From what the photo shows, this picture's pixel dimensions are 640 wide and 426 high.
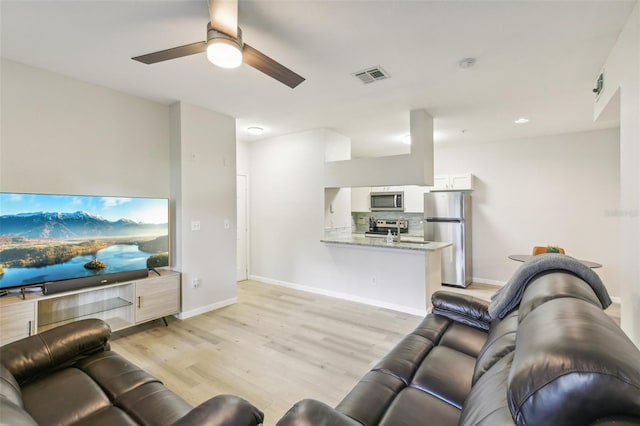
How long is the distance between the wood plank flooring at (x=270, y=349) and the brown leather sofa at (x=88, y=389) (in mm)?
745

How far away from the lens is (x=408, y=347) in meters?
1.91

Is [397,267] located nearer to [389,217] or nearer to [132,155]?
[389,217]

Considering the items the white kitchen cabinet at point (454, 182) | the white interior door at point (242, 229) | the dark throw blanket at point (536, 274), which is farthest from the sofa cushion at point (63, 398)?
the white kitchen cabinet at point (454, 182)

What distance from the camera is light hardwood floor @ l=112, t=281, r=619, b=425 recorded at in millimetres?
2346

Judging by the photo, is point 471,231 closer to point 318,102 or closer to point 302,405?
point 318,102

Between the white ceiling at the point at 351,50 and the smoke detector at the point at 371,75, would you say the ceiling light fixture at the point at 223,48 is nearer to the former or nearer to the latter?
the white ceiling at the point at 351,50

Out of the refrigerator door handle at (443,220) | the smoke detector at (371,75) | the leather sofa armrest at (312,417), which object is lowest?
the leather sofa armrest at (312,417)

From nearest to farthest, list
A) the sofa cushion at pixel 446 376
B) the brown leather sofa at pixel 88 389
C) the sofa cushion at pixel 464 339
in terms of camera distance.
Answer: the brown leather sofa at pixel 88 389, the sofa cushion at pixel 446 376, the sofa cushion at pixel 464 339

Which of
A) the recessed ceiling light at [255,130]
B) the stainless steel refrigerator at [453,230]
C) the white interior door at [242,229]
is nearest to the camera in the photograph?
the recessed ceiling light at [255,130]

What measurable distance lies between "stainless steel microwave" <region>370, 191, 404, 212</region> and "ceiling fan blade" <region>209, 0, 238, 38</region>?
5.03 metres

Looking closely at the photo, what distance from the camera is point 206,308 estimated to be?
4.04 m

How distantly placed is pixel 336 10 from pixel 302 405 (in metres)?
2.27

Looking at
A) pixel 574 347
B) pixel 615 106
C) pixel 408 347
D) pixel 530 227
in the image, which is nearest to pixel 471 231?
pixel 530 227

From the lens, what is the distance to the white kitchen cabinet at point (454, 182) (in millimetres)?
5645
